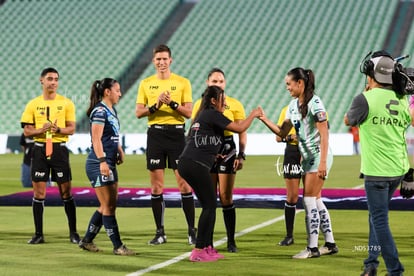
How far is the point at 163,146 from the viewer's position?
10.4 meters

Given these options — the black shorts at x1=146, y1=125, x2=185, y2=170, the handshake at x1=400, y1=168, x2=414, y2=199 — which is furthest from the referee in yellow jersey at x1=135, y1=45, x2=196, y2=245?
the handshake at x1=400, y1=168, x2=414, y2=199

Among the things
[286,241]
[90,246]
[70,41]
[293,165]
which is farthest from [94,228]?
[70,41]

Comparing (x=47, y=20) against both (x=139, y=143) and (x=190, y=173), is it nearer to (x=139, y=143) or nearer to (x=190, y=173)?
(x=139, y=143)

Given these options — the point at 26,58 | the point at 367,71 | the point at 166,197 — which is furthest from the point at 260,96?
the point at 367,71

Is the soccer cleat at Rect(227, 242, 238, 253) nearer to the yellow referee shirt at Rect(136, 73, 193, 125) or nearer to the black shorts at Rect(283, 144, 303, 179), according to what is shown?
the black shorts at Rect(283, 144, 303, 179)

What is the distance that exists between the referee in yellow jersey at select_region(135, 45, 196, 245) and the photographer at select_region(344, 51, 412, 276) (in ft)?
12.0

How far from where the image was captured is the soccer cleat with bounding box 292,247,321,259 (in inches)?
351

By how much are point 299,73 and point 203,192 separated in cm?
166

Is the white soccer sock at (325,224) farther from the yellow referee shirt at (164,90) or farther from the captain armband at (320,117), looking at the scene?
the yellow referee shirt at (164,90)

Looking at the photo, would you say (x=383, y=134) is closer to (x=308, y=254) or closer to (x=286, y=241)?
(x=308, y=254)

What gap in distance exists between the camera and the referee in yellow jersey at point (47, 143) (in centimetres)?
1057

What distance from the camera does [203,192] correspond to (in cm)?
876

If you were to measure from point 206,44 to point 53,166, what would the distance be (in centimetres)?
3232

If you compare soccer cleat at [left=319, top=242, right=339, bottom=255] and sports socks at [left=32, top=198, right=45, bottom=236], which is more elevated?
sports socks at [left=32, top=198, right=45, bottom=236]
